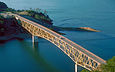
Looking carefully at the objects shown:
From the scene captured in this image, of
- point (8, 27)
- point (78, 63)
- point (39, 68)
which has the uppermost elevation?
point (8, 27)

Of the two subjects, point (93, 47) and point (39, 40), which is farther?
point (39, 40)

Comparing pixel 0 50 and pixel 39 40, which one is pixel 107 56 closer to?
pixel 39 40

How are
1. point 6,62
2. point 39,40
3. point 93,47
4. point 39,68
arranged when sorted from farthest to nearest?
point 39,40 → point 93,47 → point 6,62 → point 39,68

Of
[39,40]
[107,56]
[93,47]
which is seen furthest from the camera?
[39,40]

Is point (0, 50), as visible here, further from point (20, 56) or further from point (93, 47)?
point (93, 47)

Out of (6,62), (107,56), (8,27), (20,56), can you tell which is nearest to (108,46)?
(107,56)

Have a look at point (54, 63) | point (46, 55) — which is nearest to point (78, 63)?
point (54, 63)

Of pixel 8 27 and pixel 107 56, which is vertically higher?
pixel 8 27

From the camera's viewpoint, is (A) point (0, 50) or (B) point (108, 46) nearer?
(A) point (0, 50)

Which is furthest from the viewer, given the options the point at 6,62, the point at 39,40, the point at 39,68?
the point at 39,40
